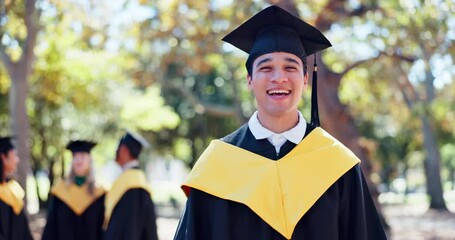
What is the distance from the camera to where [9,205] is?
24.3 feet

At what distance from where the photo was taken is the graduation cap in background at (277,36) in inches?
127

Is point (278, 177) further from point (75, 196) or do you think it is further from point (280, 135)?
point (75, 196)

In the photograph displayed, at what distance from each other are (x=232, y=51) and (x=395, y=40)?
175 inches

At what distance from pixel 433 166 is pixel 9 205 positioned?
21380mm

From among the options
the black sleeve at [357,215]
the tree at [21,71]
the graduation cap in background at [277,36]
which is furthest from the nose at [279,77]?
the tree at [21,71]

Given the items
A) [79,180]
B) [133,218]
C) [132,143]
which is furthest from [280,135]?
[79,180]

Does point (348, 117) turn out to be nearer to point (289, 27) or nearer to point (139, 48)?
point (139, 48)

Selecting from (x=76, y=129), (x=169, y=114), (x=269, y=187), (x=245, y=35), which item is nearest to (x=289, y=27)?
(x=245, y=35)

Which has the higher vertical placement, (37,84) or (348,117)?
(37,84)

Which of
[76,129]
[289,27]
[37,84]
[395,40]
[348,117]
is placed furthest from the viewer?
[76,129]

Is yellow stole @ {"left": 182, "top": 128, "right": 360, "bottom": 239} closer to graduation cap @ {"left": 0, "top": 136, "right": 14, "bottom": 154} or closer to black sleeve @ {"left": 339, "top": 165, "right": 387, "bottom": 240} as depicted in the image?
black sleeve @ {"left": 339, "top": 165, "right": 387, "bottom": 240}

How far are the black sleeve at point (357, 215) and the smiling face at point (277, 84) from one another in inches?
15.7

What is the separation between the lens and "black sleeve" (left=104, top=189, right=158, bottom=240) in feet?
24.4

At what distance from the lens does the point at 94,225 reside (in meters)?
8.25
